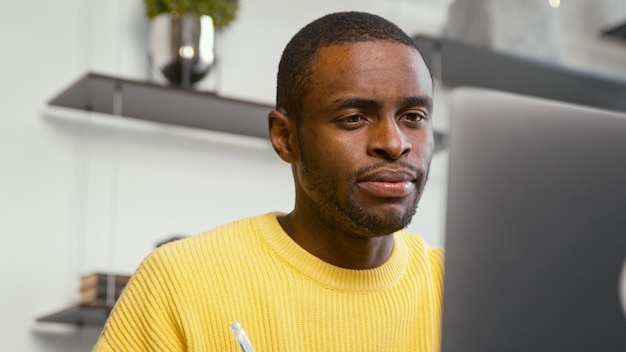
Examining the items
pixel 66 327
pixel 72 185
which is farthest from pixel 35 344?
pixel 72 185

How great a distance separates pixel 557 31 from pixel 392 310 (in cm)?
187

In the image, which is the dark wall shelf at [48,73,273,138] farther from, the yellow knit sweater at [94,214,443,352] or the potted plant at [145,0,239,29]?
the yellow knit sweater at [94,214,443,352]

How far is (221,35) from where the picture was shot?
95.6 inches

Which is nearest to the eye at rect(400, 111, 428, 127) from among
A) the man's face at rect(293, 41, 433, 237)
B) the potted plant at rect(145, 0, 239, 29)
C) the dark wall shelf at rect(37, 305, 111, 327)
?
the man's face at rect(293, 41, 433, 237)

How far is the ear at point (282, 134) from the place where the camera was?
1.13 meters

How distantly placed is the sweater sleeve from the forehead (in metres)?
0.28

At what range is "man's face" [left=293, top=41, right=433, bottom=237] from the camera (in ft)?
3.15

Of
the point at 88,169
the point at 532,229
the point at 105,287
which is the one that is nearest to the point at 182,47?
the point at 88,169

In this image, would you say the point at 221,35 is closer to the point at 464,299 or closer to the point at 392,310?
the point at 392,310

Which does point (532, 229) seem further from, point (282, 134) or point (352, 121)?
point (282, 134)

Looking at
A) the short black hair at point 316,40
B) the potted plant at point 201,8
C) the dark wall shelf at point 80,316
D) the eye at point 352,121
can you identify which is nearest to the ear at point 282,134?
the short black hair at point 316,40

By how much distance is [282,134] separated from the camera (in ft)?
3.76

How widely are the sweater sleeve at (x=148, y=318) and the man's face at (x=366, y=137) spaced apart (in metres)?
0.19

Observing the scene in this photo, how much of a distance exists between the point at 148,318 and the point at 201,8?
138 cm
